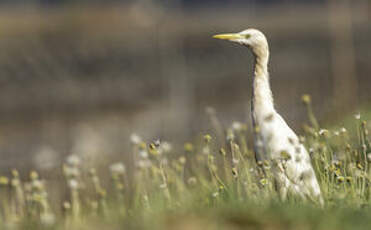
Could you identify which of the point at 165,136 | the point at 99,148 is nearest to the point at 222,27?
the point at 165,136

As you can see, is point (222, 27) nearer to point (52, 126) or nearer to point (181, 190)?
point (52, 126)

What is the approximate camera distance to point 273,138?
643 centimetres

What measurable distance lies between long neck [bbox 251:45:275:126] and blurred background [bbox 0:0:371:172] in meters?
6.97

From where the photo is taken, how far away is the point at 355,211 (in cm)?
488

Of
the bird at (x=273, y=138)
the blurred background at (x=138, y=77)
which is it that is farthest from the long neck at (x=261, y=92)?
the blurred background at (x=138, y=77)

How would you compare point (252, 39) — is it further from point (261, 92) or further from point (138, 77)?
point (138, 77)

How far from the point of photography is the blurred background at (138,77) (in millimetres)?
20672

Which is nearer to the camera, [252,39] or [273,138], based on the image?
[273,138]

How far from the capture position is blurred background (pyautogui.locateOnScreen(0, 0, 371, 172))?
67.8 feet

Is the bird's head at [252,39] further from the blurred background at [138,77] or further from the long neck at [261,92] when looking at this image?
the blurred background at [138,77]

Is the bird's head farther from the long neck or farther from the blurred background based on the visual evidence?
the blurred background

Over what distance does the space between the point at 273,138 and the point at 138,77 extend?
2190 cm

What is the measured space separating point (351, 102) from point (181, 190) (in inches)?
457

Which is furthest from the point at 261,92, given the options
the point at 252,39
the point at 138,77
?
the point at 138,77
